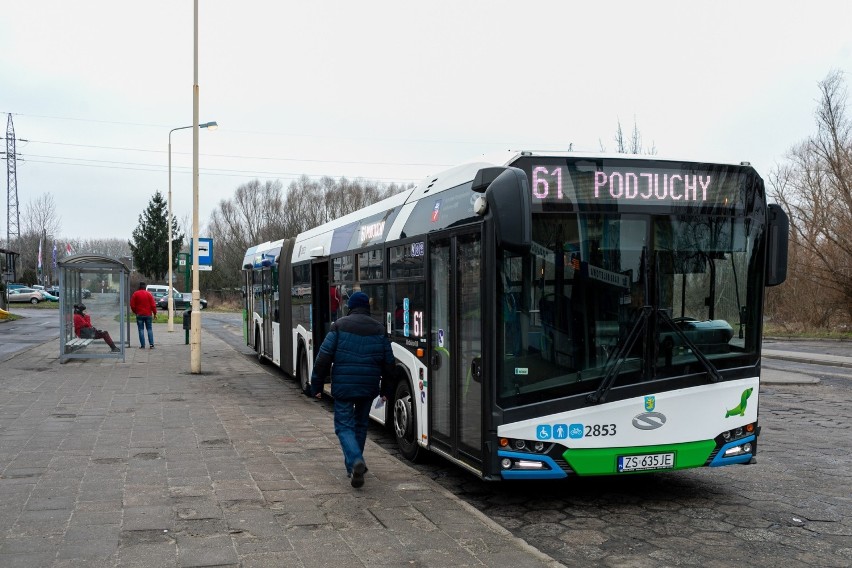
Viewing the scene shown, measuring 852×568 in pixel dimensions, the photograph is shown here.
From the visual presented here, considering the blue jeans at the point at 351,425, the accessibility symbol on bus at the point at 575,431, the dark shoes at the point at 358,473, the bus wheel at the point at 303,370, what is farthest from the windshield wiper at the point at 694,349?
the bus wheel at the point at 303,370

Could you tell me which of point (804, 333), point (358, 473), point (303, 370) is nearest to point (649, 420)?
point (358, 473)

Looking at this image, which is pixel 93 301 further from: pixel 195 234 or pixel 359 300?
pixel 359 300

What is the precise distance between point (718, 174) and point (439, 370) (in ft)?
9.85

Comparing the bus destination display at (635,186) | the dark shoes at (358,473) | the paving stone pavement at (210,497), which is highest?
the bus destination display at (635,186)

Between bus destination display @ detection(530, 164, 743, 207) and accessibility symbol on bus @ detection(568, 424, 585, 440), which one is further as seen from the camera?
bus destination display @ detection(530, 164, 743, 207)

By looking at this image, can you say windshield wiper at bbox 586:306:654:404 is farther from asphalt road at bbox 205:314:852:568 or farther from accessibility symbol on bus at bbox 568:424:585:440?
asphalt road at bbox 205:314:852:568

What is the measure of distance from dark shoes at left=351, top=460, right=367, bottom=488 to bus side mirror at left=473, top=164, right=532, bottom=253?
7.79 feet

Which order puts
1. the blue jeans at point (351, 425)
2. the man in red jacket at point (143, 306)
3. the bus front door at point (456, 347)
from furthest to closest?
the man in red jacket at point (143, 306), the blue jeans at point (351, 425), the bus front door at point (456, 347)

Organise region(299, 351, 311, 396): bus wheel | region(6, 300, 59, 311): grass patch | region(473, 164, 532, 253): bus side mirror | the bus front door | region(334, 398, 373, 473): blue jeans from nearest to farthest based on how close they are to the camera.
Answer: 1. region(473, 164, 532, 253): bus side mirror
2. the bus front door
3. region(334, 398, 373, 473): blue jeans
4. region(299, 351, 311, 396): bus wheel
5. region(6, 300, 59, 311): grass patch

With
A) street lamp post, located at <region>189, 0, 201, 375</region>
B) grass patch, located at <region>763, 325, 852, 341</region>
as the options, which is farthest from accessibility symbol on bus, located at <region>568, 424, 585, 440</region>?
grass patch, located at <region>763, 325, 852, 341</region>

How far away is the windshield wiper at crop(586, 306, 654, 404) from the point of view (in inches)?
Result: 244

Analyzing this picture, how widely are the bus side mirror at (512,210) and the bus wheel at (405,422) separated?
3044mm

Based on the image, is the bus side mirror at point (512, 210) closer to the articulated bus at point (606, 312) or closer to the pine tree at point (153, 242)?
the articulated bus at point (606, 312)

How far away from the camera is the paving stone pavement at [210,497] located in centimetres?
511
